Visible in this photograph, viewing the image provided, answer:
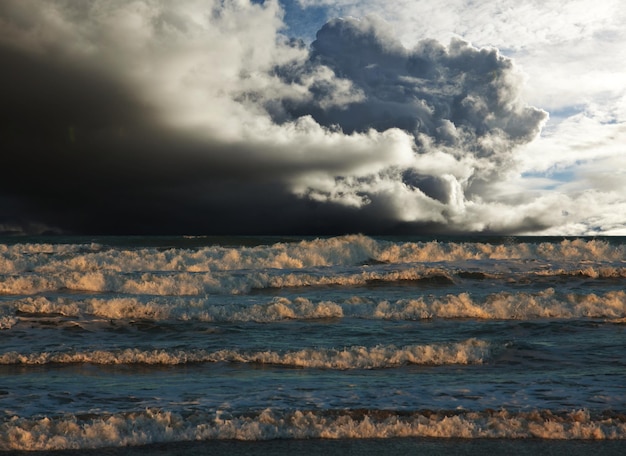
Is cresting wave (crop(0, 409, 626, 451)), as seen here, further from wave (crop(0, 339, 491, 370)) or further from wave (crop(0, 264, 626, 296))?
wave (crop(0, 264, 626, 296))

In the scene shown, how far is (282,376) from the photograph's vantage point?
907 centimetres

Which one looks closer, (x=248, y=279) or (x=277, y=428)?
(x=277, y=428)

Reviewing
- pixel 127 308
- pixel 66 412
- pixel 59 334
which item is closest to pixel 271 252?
pixel 127 308

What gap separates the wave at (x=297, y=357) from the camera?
9930 millimetres

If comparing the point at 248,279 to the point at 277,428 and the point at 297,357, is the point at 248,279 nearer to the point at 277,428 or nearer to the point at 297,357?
the point at 297,357

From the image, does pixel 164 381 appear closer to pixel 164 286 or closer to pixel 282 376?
pixel 282 376

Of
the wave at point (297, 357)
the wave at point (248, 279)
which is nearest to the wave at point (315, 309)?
the wave at point (297, 357)

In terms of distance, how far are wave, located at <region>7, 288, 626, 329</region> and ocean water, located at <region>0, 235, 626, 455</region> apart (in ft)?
0.17

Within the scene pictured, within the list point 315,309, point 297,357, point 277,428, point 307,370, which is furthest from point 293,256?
point 277,428

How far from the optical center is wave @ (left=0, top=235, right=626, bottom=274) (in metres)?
31.0

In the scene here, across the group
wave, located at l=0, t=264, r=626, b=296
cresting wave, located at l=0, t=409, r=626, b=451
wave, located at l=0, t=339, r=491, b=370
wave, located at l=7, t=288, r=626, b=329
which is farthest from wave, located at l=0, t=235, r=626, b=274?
cresting wave, located at l=0, t=409, r=626, b=451

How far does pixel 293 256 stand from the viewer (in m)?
33.3

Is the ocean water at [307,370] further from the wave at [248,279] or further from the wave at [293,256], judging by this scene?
the wave at [293,256]

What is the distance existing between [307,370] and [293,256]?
23835mm
